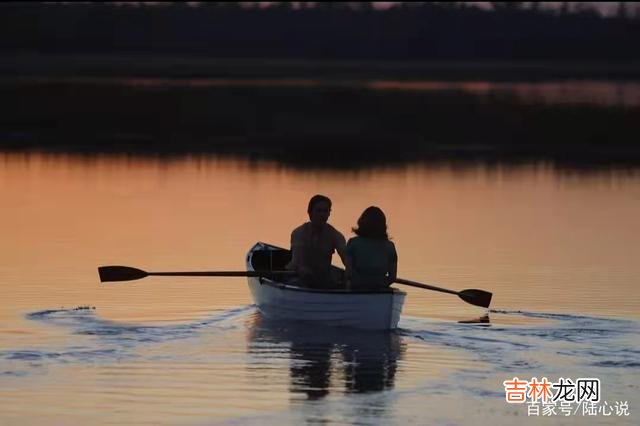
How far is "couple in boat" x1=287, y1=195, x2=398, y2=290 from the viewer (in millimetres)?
17062

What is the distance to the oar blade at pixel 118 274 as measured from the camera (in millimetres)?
18562

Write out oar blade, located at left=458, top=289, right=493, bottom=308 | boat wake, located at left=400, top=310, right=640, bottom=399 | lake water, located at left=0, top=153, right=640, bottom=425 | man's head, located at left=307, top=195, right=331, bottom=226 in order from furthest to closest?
oar blade, located at left=458, top=289, right=493, bottom=308 → man's head, located at left=307, top=195, right=331, bottom=226 → boat wake, located at left=400, top=310, right=640, bottom=399 → lake water, located at left=0, top=153, right=640, bottom=425

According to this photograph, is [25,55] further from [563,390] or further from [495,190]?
[563,390]

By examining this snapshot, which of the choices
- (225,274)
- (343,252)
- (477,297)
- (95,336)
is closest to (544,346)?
(477,297)

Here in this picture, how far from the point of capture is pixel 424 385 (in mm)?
14773

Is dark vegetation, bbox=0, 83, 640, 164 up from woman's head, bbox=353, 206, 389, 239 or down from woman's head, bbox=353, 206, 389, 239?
up

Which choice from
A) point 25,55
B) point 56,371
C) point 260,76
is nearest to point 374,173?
point 56,371

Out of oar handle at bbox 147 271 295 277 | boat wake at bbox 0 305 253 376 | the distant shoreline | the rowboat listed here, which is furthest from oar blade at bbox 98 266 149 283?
the distant shoreline

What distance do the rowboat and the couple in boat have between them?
241mm

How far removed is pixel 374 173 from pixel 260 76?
51093 mm

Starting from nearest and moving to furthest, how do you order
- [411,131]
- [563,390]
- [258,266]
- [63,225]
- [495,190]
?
[563,390], [258,266], [63,225], [495,190], [411,131]

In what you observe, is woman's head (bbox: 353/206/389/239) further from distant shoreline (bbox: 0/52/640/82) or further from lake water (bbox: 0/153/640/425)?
distant shoreline (bbox: 0/52/640/82)

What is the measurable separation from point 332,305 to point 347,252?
0.57 m

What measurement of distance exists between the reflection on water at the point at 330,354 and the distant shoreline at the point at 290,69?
6401 centimetres
